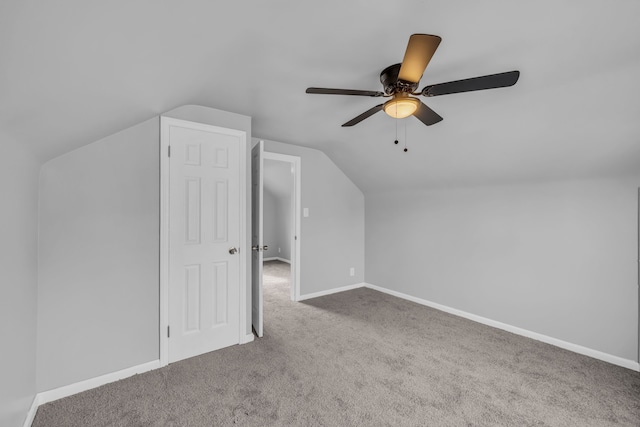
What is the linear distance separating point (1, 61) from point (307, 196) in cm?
326

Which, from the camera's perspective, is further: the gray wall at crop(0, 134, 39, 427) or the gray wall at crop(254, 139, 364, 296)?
the gray wall at crop(254, 139, 364, 296)

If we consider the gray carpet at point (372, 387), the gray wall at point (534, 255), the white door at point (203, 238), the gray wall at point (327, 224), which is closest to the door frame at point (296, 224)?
the gray wall at point (327, 224)

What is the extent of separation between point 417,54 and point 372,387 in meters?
2.13

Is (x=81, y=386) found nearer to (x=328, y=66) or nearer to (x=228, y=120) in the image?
(x=228, y=120)

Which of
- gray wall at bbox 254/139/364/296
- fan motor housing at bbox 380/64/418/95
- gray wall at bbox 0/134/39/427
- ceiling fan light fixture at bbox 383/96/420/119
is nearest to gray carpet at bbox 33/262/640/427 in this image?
gray wall at bbox 0/134/39/427

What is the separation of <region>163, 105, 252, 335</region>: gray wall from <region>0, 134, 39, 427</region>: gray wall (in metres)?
1.05

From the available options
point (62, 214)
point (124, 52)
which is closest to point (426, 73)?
point (124, 52)

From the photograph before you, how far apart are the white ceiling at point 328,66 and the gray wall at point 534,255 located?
324mm

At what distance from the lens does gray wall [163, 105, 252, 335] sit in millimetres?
2372

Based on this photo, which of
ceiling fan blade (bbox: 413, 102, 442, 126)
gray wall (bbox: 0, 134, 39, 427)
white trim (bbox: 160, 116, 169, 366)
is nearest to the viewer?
gray wall (bbox: 0, 134, 39, 427)

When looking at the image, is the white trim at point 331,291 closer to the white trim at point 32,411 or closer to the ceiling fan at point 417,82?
the white trim at point 32,411

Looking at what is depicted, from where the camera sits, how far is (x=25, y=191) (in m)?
1.58

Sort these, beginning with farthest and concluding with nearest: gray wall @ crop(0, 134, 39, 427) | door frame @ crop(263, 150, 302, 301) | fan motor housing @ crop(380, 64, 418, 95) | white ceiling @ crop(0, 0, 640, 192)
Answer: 1. door frame @ crop(263, 150, 302, 301)
2. fan motor housing @ crop(380, 64, 418, 95)
3. gray wall @ crop(0, 134, 39, 427)
4. white ceiling @ crop(0, 0, 640, 192)

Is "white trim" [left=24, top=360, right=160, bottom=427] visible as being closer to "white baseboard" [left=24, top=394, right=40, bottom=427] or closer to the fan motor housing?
"white baseboard" [left=24, top=394, right=40, bottom=427]
